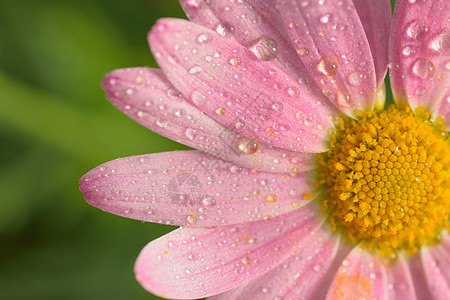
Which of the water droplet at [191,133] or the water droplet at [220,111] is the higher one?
the water droplet at [220,111]

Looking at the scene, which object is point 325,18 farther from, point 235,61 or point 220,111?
point 220,111

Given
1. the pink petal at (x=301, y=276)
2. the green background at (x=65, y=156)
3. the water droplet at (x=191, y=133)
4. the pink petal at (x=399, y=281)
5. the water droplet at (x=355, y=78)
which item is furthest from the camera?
the green background at (x=65, y=156)

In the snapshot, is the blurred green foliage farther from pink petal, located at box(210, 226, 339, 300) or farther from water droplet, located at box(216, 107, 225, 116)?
water droplet, located at box(216, 107, 225, 116)

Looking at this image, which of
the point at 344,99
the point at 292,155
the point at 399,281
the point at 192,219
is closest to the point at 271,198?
the point at 292,155

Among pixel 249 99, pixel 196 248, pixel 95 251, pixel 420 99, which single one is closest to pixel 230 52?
pixel 249 99

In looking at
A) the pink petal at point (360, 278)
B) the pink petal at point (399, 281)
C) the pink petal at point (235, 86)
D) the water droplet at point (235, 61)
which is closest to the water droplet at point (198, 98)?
the pink petal at point (235, 86)

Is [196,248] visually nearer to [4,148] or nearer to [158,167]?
[158,167]

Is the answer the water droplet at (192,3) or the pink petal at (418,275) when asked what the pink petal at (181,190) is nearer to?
the water droplet at (192,3)
